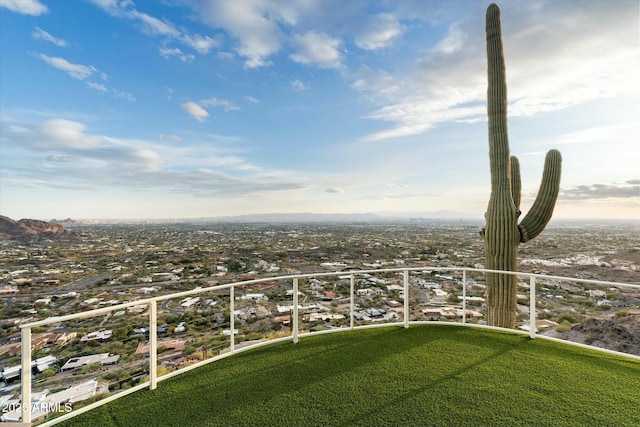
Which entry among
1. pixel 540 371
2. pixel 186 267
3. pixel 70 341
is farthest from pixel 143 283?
pixel 540 371

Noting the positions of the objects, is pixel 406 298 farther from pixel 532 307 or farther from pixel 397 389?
pixel 397 389

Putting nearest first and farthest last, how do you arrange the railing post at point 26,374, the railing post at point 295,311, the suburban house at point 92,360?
1. the railing post at point 26,374
2. the suburban house at point 92,360
3. the railing post at point 295,311

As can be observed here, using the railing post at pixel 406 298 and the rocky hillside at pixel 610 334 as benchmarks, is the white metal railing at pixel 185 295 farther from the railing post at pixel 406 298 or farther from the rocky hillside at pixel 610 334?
the rocky hillside at pixel 610 334

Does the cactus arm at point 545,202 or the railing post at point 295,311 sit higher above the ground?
the cactus arm at point 545,202

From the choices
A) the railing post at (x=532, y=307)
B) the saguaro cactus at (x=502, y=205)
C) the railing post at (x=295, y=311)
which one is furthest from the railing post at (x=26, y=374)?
the saguaro cactus at (x=502, y=205)

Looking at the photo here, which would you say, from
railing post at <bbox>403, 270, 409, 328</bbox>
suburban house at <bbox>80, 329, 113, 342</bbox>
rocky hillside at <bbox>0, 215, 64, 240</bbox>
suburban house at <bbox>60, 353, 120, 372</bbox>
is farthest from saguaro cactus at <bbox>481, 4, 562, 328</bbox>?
rocky hillside at <bbox>0, 215, 64, 240</bbox>

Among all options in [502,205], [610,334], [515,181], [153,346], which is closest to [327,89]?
[515,181]

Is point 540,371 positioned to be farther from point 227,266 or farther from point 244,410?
point 227,266
